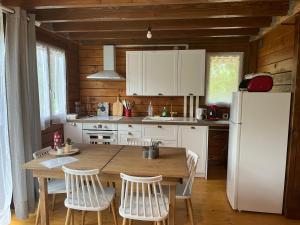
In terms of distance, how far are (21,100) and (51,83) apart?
1.02 meters

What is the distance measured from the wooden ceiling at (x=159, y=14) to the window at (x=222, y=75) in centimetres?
55

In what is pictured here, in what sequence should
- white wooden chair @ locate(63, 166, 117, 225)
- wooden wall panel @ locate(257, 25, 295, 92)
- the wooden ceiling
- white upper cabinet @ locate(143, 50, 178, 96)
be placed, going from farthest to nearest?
1. white upper cabinet @ locate(143, 50, 178, 96)
2. wooden wall panel @ locate(257, 25, 295, 92)
3. the wooden ceiling
4. white wooden chair @ locate(63, 166, 117, 225)

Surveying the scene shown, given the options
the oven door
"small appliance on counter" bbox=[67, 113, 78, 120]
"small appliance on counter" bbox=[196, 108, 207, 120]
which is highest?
"small appliance on counter" bbox=[196, 108, 207, 120]

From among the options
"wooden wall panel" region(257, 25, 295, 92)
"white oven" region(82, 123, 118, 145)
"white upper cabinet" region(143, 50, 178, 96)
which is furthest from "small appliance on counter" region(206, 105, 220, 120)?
"white oven" region(82, 123, 118, 145)

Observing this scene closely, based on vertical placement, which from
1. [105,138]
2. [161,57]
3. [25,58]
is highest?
[161,57]

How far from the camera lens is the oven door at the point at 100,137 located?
3799 mm

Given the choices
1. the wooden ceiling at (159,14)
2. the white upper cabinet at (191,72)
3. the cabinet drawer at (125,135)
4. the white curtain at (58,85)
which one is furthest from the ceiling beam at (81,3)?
the cabinet drawer at (125,135)

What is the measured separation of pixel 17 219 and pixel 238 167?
2.57 metres

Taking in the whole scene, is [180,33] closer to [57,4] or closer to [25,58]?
[57,4]

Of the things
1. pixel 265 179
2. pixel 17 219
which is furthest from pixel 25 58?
pixel 265 179

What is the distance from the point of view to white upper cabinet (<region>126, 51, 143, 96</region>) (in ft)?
12.8

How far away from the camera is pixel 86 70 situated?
4.40 metres

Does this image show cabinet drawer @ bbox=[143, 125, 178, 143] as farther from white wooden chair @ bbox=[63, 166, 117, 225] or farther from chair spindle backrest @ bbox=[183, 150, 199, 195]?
white wooden chair @ bbox=[63, 166, 117, 225]

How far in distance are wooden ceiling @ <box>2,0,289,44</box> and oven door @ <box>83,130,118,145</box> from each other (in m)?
1.64
